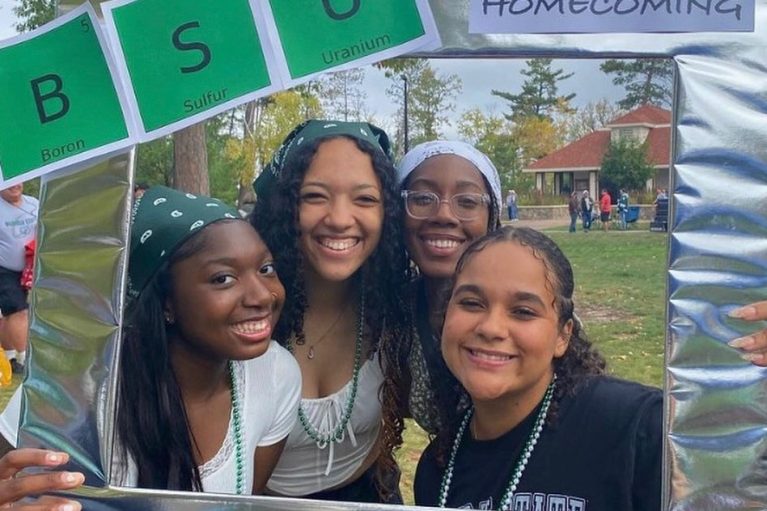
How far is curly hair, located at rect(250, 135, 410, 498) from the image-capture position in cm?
168

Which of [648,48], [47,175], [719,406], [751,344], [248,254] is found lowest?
[719,406]

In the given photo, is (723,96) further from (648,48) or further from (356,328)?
(356,328)

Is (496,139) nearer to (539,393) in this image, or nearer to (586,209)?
(586,209)

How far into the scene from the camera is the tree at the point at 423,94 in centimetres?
148

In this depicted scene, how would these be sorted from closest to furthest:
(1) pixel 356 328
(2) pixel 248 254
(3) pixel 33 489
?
1. (3) pixel 33 489
2. (2) pixel 248 254
3. (1) pixel 356 328

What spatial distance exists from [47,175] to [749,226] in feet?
3.85

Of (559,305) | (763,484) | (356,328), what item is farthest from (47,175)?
(763,484)

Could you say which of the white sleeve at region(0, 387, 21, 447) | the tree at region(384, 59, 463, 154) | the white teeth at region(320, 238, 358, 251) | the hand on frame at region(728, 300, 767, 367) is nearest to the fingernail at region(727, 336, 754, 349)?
the hand on frame at region(728, 300, 767, 367)

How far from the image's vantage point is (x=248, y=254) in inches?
64.7

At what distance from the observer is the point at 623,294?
143 centimetres

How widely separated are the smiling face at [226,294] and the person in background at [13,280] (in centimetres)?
180

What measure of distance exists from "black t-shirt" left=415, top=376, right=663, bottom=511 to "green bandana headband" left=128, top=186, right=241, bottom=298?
0.67 metres

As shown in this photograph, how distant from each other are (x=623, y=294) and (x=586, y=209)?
159 millimetres

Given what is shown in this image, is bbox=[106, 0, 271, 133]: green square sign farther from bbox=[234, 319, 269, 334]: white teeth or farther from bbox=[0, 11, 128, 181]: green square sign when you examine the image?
bbox=[234, 319, 269, 334]: white teeth
